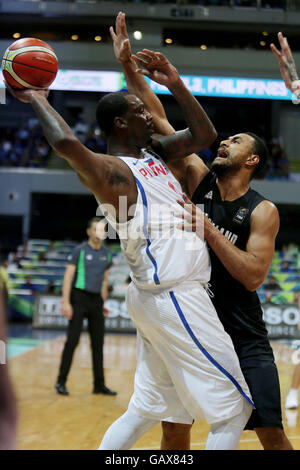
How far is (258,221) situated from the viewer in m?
2.97

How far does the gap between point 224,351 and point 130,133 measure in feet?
3.92

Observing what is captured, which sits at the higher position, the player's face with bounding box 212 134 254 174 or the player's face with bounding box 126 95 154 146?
the player's face with bounding box 126 95 154 146

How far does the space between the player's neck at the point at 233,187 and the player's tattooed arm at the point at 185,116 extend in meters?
0.24

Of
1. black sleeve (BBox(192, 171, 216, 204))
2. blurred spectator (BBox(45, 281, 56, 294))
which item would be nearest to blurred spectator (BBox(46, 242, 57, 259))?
blurred spectator (BBox(45, 281, 56, 294))

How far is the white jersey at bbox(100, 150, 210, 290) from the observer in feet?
8.68

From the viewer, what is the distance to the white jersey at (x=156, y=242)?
2.64 meters

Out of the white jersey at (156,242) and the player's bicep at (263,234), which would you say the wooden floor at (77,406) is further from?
the player's bicep at (263,234)

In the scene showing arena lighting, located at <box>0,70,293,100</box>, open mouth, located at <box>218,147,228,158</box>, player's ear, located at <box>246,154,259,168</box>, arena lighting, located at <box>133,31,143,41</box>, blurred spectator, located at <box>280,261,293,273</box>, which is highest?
arena lighting, located at <box>133,31,143,41</box>

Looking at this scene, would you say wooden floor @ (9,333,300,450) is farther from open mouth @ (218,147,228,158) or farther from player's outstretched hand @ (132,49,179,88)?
player's outstretched hand @ (132,49,179,88)

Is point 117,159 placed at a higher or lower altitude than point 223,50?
lower

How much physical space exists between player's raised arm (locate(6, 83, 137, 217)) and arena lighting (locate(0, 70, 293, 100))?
611 inches

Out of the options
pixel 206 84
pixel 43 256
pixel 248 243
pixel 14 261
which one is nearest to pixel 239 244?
pixel 248 243

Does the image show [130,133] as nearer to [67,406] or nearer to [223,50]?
[67,406]
